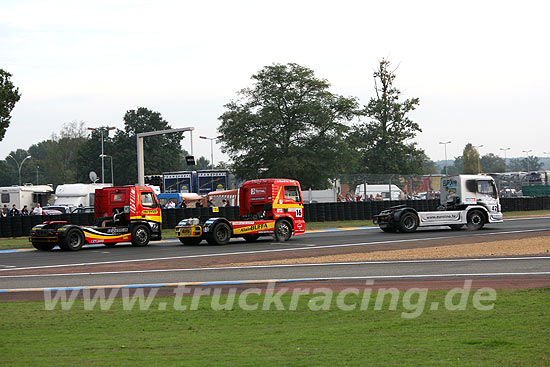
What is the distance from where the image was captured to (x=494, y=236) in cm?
2795

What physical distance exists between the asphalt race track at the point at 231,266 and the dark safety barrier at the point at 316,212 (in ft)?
15.4

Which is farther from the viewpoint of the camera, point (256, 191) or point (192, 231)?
point (256, 191)

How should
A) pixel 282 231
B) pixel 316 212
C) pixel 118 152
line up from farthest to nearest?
pixel 118 152 → pixel 316 212 → pixel 282 231

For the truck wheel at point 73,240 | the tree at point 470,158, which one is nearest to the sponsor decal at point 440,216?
the truck wheel at point 73,240

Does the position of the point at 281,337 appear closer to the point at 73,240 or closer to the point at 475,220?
the point at 73,240

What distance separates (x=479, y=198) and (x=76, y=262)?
61.0 ft

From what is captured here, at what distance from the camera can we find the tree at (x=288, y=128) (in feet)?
185

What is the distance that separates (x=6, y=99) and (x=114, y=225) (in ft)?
55.9

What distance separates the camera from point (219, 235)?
88.6 ft

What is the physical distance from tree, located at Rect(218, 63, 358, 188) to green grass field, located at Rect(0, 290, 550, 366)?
45.2 meters

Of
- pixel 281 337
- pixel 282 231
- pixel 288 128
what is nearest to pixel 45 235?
pixel 282 231

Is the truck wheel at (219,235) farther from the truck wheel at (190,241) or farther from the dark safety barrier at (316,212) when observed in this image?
the dark safety barrier at (316,212)

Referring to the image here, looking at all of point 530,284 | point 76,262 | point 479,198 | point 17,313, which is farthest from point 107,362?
point 479,198

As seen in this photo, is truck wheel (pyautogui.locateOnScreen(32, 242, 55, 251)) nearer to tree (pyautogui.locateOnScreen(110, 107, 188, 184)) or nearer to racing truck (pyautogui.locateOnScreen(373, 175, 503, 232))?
racing truck (pyautogui.locateOnScreen(373, 175, 503, 232))
